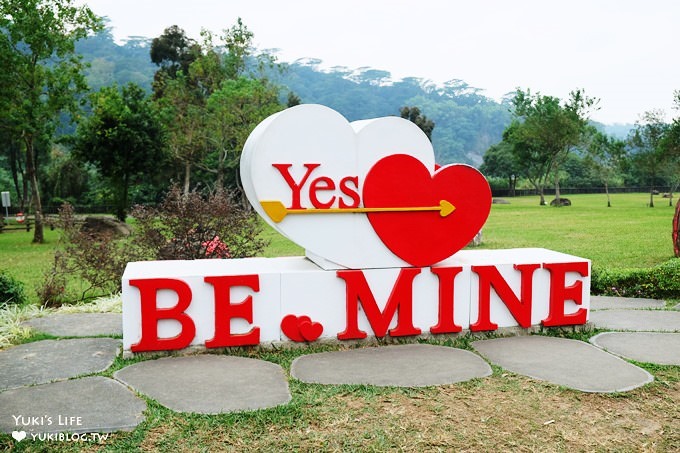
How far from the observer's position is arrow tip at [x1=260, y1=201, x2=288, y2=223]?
16.0 ft

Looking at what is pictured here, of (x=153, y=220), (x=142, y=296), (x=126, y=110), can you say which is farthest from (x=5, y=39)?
(x=142, y=296)

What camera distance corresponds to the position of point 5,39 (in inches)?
624

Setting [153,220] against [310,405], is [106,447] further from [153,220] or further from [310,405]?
[153,220]

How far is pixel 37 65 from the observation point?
661 inches

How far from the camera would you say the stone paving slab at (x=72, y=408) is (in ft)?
10.8

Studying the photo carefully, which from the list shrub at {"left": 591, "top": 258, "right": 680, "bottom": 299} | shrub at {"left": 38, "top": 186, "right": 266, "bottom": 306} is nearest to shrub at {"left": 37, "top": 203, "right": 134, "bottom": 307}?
shrub at {"left": 38, "top": 186, "right": 266, "bottom": 306}

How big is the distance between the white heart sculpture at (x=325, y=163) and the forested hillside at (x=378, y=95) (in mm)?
83975

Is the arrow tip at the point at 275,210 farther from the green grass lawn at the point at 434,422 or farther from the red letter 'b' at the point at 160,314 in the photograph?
the green grass lawn at the point at 434,422

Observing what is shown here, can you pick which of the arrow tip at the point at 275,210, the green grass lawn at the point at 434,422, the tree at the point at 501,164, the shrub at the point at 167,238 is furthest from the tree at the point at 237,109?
the tree at the point at 501,164

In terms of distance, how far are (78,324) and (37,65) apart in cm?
1359

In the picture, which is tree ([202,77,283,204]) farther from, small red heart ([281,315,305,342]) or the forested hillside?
the forested hillside

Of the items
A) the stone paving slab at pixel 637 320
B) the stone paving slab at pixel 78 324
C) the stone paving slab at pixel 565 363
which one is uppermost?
the stone paving slab at pixel 78 324

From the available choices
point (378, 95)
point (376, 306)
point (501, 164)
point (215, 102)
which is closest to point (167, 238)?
point (376, 306)

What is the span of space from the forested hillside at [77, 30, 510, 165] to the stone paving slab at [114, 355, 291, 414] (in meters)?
85.1
